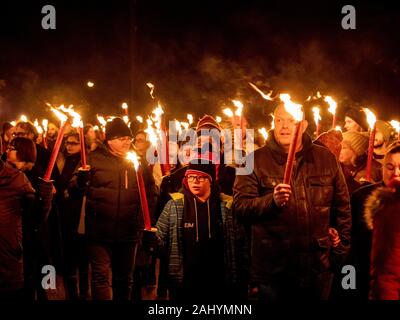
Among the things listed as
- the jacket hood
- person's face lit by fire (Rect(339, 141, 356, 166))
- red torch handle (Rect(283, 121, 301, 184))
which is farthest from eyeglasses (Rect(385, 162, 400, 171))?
the jacket hood

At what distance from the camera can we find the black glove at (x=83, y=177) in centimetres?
543

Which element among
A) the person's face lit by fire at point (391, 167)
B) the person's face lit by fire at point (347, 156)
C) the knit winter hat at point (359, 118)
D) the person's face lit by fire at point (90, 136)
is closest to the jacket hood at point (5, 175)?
the person's face lit by fire at point (391, 167)

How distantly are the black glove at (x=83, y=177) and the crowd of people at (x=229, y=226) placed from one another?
0.05 feet

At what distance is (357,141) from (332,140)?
34 centimetres

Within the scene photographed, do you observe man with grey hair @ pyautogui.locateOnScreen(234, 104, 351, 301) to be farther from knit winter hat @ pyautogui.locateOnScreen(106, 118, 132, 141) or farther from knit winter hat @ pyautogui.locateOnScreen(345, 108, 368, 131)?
knit winter hat @ pyautogui.locateOnScreen(345, 108, 368, 131)

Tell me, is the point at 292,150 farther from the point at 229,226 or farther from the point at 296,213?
the point at 229,226

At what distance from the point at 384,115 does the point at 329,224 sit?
33.2 feet

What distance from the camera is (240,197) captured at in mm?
4410

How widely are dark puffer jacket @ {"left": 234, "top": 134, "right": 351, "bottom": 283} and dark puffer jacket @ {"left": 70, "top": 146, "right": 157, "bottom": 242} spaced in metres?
1.87

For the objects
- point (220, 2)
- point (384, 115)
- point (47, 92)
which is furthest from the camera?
point (47, 92)

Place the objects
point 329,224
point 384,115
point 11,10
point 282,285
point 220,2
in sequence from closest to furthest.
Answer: point 282,285 < point 329,224 < point 384,115 < point 220,2 < point 11,10

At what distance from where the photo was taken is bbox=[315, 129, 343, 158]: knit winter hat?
20.2 feet
